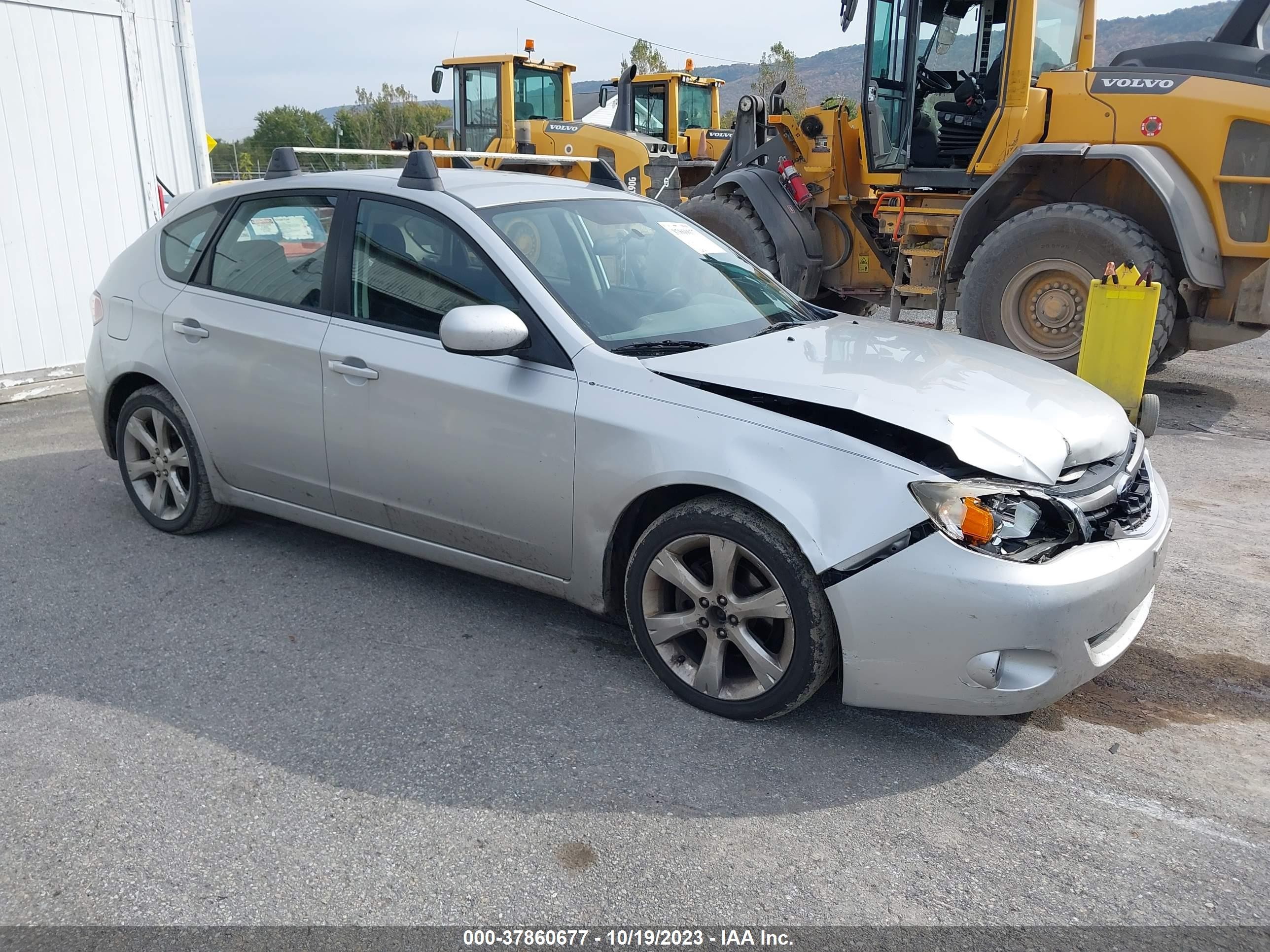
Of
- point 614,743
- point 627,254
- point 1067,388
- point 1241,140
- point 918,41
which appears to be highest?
point 918,41

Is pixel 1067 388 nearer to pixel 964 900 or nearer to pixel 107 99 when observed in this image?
pixel 964 900

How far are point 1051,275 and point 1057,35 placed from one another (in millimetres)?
2244

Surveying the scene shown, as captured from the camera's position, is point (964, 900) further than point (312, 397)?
No

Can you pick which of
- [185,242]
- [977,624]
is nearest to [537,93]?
[185,242]

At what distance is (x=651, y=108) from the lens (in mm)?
18656

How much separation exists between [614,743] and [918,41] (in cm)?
771

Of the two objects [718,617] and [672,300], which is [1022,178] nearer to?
[672,300]

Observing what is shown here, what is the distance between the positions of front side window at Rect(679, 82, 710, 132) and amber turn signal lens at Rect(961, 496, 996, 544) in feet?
57.0

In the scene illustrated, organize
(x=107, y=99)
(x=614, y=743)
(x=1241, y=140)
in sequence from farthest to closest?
(x=107, y=99) → (x=1241, y=140) → (x=614, y=743)

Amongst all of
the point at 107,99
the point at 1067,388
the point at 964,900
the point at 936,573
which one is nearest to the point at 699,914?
the point at 964,900

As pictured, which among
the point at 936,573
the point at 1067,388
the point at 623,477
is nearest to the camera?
the point at 936,573

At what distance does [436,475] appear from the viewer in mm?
3922

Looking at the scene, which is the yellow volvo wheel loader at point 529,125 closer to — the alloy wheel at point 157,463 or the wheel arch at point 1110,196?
the wheel arch at point 1110,196

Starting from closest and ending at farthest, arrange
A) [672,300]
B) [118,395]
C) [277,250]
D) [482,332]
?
[482,332], [672,300], [277,250], [118,395]
